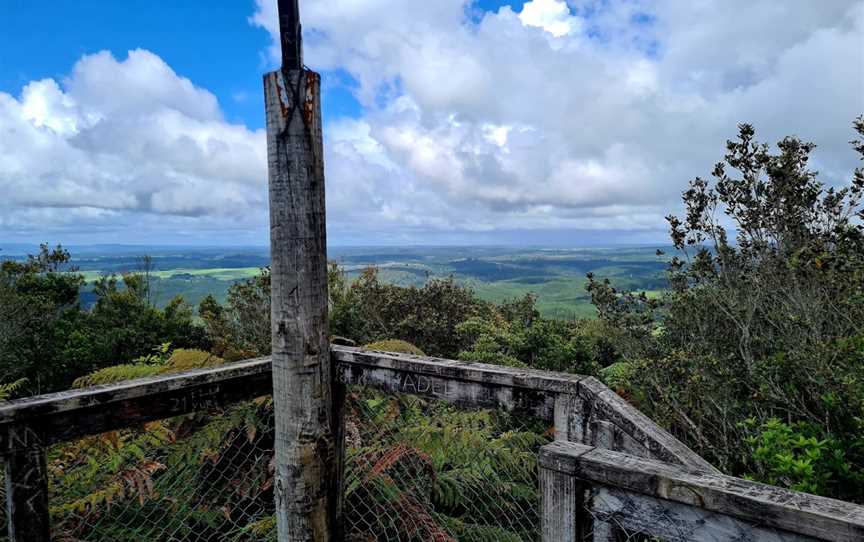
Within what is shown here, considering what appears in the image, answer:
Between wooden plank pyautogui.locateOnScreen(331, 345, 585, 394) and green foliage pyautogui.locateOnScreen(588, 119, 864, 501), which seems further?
green foliage pyautogui.locateOnScreen(588, 119, 864, 501)

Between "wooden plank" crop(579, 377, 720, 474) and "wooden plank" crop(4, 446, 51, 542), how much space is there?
1.91m

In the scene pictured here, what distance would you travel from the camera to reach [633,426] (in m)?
1.58

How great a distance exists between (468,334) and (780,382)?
27.1 feet

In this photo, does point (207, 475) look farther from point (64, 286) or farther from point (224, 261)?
point (224, 261)

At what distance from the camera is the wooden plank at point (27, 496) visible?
176 cm

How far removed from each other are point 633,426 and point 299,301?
119 centimetres

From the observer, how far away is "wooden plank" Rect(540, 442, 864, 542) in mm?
856

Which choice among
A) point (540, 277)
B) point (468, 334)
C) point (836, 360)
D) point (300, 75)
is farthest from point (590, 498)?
point (540, 277)

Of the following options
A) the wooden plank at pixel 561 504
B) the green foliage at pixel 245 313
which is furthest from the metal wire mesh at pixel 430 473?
the green foliage at pixel 245 313

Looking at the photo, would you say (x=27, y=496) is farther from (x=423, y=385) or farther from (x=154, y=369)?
(x=154, y=369)

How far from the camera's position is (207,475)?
113 inches

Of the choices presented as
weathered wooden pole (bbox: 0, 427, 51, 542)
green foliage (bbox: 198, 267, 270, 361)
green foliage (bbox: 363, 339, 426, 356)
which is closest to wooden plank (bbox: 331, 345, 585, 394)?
weathered wooden pole (bbox: 0, 427, 51, 542)

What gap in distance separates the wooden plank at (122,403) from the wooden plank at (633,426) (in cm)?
153

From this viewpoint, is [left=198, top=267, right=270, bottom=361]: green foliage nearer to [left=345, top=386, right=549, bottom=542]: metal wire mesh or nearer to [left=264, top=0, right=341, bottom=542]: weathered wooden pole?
[left=345, top=386, right=549, bottom=542]: metal wire mesh
